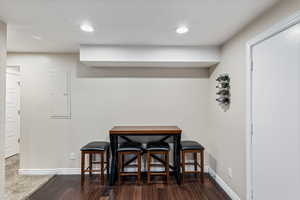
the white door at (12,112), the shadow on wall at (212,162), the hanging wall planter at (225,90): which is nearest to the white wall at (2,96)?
the white door at (12,112)

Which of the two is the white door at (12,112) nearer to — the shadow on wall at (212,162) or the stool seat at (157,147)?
the stool seat at (157,147)

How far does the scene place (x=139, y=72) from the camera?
333cm

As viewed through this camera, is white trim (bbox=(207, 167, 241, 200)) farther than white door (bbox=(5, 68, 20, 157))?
No

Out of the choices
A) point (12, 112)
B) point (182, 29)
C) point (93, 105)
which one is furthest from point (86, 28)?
point (12, 112)

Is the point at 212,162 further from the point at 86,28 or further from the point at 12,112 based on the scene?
the point at 12,112

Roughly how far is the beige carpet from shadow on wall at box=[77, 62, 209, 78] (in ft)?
6.68

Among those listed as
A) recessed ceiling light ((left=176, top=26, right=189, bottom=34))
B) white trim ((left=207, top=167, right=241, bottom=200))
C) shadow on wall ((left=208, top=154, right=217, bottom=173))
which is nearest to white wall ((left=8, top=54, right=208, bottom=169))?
shadow on wall ((left=208, top=154, right=217, bottom=173))

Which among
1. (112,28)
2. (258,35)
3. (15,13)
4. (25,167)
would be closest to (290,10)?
(258,35)

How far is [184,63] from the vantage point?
9.78 feet

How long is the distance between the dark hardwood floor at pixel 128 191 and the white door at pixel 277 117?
870 millimetres

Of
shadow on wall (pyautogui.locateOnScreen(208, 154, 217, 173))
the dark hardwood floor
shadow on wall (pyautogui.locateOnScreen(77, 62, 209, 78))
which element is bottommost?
the dark hardwood floor

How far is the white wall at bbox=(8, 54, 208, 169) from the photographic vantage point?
3.25 m

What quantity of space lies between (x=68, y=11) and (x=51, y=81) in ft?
6.27

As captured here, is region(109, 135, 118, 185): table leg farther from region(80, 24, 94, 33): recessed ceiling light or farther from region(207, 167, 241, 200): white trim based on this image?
region(207, 167, 241, 200): white trim
